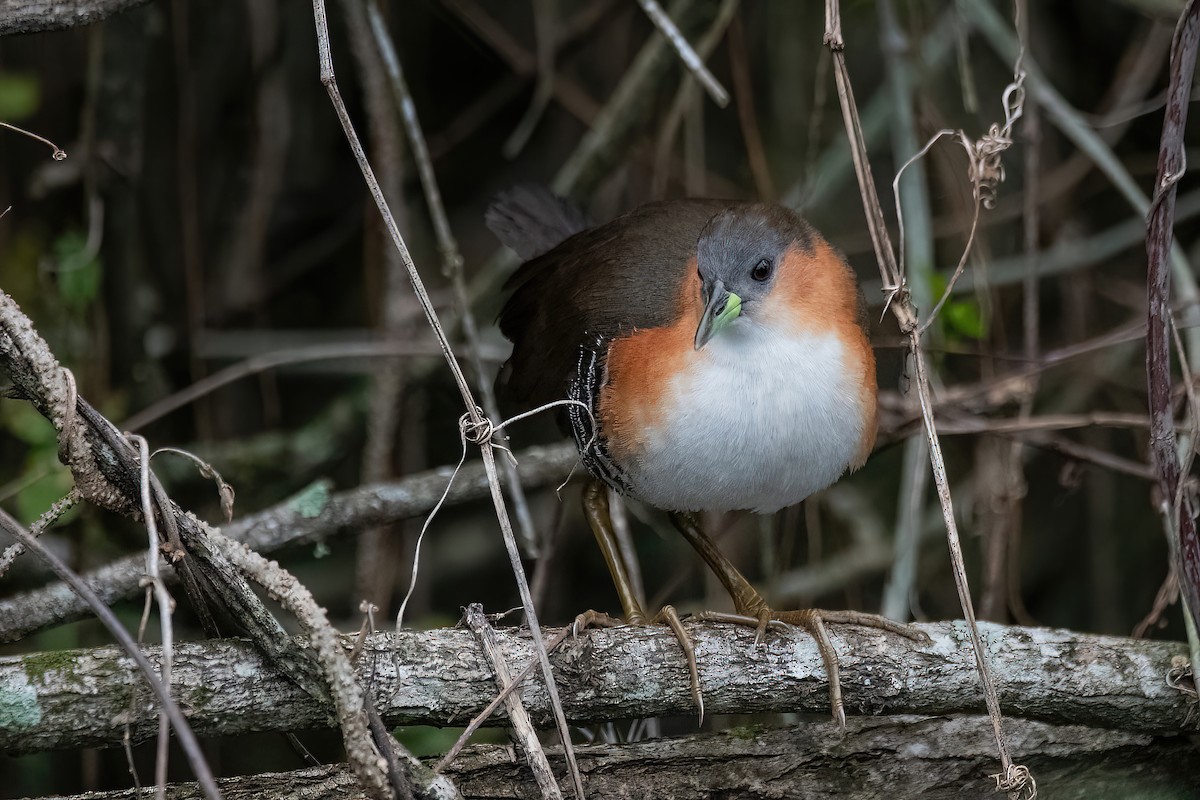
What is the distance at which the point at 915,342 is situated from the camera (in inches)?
80.0

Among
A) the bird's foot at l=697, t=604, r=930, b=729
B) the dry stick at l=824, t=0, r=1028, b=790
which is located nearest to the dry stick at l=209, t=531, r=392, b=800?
the bird's foot at l=697, t=604, r=930, b=729

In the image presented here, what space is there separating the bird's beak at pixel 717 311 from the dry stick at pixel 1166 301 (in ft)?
2.58

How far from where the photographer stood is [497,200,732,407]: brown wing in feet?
8.89

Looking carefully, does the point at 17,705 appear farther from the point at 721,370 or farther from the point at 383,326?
the point at 383,326

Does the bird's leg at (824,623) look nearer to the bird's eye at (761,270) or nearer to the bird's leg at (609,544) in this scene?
the bird's leg at (609,544)

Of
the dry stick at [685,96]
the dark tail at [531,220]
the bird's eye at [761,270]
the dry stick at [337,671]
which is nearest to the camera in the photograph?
the dry stick at [337,671]

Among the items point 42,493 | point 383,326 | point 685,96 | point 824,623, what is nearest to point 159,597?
point 824,623

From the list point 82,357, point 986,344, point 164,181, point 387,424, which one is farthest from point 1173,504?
point 164,181

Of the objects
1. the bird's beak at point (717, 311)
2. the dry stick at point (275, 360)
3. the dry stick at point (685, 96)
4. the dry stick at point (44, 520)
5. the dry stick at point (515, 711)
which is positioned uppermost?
the dry stick at point (685, 96)

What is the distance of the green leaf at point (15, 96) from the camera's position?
3219mm

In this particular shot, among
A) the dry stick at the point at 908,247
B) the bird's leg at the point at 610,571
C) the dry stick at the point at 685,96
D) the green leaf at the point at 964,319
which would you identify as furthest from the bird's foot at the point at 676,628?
the dry stick at the point at 685,96

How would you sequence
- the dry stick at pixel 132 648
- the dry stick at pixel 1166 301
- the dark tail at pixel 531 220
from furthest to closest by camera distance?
the dark tail at pixel 531 220
the dry stick at pixel 1166 301
the dry stick at pixel 132 648

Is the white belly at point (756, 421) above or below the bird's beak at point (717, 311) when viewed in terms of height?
below

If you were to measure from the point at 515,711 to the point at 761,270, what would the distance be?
1092 mm
